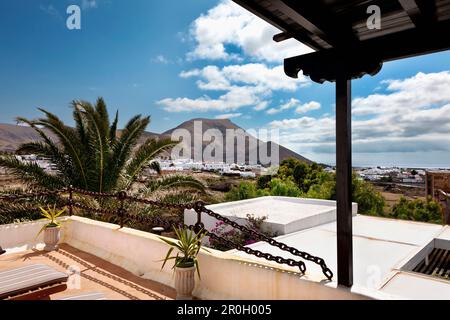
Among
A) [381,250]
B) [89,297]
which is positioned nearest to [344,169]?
[89,297]

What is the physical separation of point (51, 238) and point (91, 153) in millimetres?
4363

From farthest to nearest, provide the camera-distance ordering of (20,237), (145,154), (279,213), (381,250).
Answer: (145,154), (279,213), (381,250), (20,237)

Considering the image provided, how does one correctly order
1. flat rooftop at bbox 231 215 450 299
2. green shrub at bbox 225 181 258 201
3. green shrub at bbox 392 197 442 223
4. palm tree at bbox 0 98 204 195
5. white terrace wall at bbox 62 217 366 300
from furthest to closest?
1. green shrub at bbox 225 181 258 201
2. green shrub at bbox 392 197 442 223
3. palm tree at bbox 0 98 204 195
4. flat rooftop at bbox 231 215 450 299
5. white terrace wall at bbox 62 217 366 300

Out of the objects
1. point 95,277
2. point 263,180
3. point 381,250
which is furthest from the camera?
point 263,180

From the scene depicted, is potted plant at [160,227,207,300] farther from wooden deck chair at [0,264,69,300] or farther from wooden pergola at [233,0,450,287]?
wooden pergola at [233,0,450,287]

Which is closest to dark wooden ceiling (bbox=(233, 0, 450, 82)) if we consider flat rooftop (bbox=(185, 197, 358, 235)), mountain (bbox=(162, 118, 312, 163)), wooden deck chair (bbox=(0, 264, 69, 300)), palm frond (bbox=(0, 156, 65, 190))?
wooden deck chair (bbox=(0, 264, 69, 300))

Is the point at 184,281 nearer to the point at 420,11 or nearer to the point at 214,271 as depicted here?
the point at 214,271

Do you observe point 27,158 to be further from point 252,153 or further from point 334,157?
point 252,153

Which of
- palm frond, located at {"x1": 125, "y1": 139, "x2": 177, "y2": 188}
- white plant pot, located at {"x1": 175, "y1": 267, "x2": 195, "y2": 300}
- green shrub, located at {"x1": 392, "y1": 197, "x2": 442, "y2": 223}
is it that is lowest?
green shrub, located at {"x1": 392, "y1": 197, "x2": 442, "y2": 223}

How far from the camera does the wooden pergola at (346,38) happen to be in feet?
5.91

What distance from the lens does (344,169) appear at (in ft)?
7.16

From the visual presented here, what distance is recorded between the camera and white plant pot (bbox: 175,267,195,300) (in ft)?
9.08

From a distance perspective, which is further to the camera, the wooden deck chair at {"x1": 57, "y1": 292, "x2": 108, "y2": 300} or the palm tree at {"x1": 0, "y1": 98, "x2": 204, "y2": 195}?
the palm tree at {"x1": 0, "y1": 98, "x2": 204, "y2": 195}

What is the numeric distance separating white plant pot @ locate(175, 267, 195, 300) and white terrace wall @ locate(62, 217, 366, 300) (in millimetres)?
167
